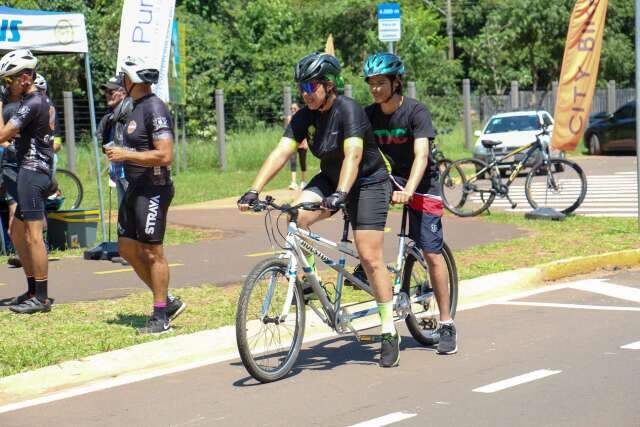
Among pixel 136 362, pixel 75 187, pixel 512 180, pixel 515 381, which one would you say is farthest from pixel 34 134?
pixel 75 187

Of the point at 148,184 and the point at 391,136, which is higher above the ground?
the point at 391,136

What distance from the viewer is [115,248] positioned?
501 inches

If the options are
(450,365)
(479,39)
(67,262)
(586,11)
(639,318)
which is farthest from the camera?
(479,39)

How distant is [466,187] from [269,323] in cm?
1026

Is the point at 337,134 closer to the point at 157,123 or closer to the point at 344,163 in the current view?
the point at 344,163

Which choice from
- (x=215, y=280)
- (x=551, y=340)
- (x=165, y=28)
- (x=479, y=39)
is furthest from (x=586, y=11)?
(x=479, y=39)

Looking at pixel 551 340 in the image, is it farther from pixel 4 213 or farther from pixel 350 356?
pixel 4 213

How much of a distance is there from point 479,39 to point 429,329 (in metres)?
40.7

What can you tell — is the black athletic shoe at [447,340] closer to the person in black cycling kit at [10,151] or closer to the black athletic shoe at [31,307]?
the black athletic shoe at [31,307]

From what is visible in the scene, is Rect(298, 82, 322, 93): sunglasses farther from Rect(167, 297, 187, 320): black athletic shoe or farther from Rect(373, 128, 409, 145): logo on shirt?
Rect(167, 297, 187, 320): black athletic shoe

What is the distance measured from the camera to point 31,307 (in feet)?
30.5

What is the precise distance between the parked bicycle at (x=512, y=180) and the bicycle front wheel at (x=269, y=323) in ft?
30.5

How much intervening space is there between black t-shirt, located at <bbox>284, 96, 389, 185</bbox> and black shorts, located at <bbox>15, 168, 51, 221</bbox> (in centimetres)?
282

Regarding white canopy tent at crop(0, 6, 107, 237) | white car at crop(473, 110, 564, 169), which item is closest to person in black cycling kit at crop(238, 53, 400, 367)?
white canopy tent at crop(0, 6, 107, 237)
